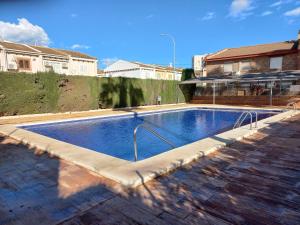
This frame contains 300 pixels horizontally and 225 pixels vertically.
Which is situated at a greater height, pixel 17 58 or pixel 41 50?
pixel 41 50

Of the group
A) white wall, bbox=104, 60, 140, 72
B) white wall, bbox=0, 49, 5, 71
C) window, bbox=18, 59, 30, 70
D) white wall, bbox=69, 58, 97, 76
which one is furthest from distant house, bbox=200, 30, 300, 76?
white wall, bbox=0, 49, 5, 71

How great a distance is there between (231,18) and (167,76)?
17233 millimetres

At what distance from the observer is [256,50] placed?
27922 mm

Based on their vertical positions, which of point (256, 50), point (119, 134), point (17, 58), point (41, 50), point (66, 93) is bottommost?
point (119, 134)

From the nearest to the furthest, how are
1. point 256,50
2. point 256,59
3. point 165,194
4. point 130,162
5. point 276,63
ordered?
point 165,194 < point 130,162 < point 276,63 < point 256,59 < point 256,50

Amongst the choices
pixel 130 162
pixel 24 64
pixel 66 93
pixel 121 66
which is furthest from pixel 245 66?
pixel 24 64

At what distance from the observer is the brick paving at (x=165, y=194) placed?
2906mm

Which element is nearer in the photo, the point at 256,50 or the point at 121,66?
the point at 256,50

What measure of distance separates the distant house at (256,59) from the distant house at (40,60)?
17956 mm

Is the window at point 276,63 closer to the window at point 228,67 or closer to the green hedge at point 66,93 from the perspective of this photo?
the window at point 228,67

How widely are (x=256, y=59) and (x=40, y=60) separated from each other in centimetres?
2670

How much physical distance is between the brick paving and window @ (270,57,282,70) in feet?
77.9

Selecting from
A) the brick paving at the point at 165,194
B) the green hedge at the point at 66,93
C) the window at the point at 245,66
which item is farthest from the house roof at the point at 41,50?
the brick paving at the point at 165,194

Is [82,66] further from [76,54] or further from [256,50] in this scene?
[256,50]
